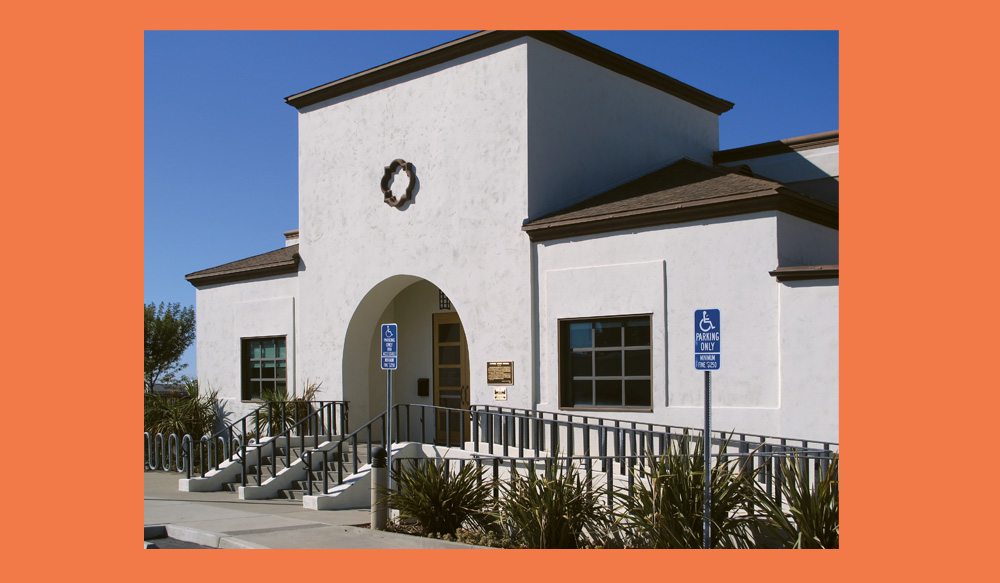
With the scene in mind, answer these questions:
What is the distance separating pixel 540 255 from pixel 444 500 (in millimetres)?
5655

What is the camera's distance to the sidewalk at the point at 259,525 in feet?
37.3

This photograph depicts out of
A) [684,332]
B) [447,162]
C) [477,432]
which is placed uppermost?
[447,162]

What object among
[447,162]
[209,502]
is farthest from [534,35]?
[209,502]

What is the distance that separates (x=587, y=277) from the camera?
51.7ft

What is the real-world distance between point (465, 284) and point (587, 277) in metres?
2.64

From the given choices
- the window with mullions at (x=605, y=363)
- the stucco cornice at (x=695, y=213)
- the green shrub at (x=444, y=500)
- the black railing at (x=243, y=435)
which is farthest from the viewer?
the black railing at (x=243, y=435)

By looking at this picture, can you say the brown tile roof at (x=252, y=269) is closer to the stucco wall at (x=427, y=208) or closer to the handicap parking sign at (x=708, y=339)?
the stucco wall at (x=427, y=208)

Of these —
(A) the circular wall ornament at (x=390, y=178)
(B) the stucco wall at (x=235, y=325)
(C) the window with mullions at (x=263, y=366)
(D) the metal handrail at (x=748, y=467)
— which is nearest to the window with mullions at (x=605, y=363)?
(D) the metal handrail at (x=748, y=467)

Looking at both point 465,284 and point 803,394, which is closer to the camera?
point 803,394

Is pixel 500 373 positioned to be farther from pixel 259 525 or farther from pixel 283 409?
pixel 259 525

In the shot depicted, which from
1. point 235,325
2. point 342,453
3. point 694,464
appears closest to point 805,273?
point 694,464

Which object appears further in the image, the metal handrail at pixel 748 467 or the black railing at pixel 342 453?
the black railing at pixel 342 453

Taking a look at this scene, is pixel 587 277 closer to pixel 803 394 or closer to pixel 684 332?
pixel 684 332

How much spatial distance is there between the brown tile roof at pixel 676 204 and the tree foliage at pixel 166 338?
33.1 metres
